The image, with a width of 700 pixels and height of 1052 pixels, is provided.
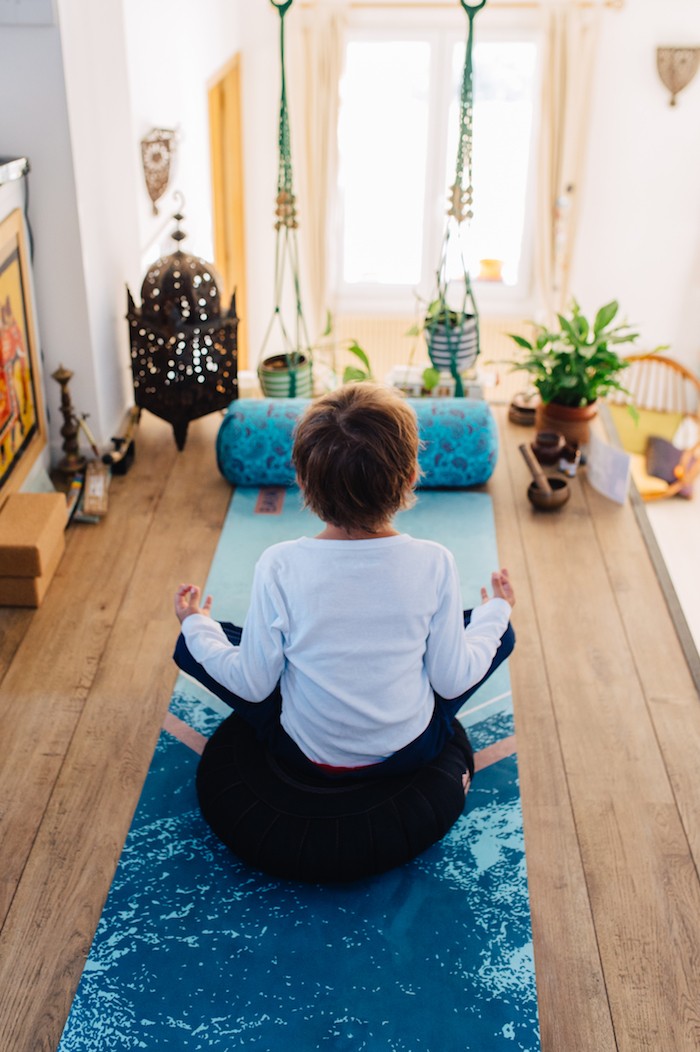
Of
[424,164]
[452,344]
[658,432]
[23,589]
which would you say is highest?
[424,164]

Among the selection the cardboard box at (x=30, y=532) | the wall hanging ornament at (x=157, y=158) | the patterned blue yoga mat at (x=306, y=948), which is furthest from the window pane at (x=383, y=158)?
the patterned blue yoga mat at (x=306, y=948)

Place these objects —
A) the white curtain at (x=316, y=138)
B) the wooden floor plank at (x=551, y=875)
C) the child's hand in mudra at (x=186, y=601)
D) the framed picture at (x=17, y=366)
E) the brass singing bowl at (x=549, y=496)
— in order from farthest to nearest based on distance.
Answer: the white curtain at (x=316, y=138)
the brass singing bowl at (x=549, y=496)
the framed picture at (x=17, y=366)
the child's hand in mudra at (x=186, y=601)
the wooden floor plank at (x=551, y=875)

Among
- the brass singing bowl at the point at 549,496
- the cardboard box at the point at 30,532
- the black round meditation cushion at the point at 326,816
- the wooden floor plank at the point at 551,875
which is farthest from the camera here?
the brass singing bowl at the point at 549,496

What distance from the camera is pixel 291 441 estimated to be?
313cm

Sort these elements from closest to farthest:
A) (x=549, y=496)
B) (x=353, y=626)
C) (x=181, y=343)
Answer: (x=353, y=626) → (x=549, y=496) → (x=181, y=343)

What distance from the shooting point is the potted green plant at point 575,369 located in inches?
127

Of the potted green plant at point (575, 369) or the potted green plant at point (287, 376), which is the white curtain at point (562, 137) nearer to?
the potted green plant at point (575, 369)

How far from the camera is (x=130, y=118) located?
3.31 metres

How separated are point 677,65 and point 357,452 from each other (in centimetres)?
529

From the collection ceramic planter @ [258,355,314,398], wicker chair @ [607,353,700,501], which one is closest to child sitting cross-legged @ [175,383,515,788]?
Result: ceramic planter @ [258,355,314,398]

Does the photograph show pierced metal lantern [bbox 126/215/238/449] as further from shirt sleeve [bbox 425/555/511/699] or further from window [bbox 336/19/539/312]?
window [bbox 336/19/539/312]

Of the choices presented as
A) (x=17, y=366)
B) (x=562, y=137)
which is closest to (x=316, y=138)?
(x=562, y=137)

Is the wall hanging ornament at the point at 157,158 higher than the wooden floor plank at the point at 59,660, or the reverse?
the wall hanging ornament at the point at 157,158

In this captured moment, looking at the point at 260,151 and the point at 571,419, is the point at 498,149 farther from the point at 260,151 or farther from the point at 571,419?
the point at 571,419
